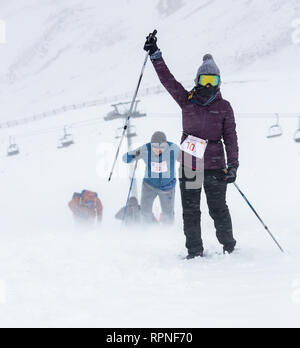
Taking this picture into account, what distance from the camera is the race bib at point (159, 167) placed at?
621 centimetres

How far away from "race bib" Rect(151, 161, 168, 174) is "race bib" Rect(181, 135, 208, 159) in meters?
2.34

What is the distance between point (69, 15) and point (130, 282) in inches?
3834

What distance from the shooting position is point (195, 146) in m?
3.80

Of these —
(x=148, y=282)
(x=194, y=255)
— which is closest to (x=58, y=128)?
(x=194, y=255)

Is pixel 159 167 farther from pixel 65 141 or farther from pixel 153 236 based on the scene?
pixel 65 141

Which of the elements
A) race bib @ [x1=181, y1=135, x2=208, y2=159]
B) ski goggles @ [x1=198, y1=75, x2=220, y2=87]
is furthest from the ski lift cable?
ski goggles @ [x1=198, y1=75, x2=220, y2=87]

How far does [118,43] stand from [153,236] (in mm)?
73113

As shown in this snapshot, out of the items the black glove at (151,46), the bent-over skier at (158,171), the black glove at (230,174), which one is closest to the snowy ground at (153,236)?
the bent-over skier at (158,171)

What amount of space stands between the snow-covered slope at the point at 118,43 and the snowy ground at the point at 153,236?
585mm

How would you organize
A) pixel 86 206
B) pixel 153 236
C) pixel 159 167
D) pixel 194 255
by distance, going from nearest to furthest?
1. pixel 194 255
2. pixel 153 236
3. pixel 159 167
4. pixel 86 206

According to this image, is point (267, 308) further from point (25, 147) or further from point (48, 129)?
point (48, 129)
